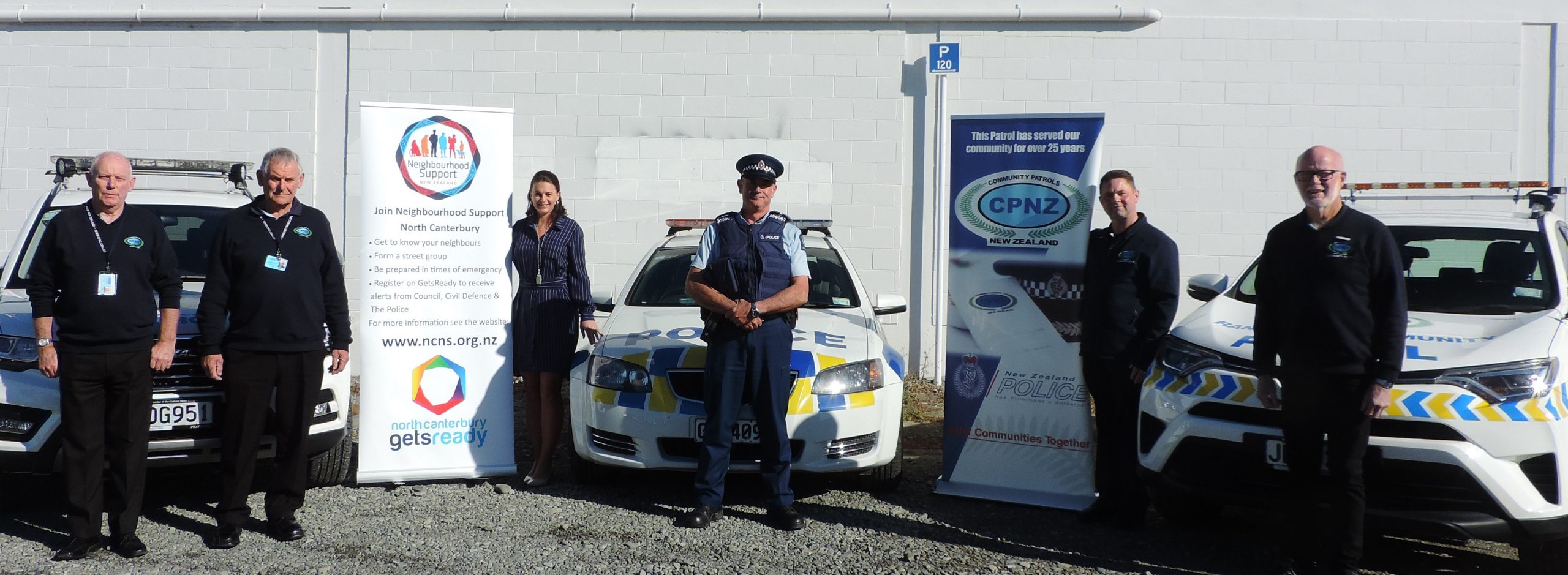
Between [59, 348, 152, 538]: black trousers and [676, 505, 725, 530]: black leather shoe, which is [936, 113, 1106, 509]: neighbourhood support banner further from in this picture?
[59, 348, 152, 538]: black trousers

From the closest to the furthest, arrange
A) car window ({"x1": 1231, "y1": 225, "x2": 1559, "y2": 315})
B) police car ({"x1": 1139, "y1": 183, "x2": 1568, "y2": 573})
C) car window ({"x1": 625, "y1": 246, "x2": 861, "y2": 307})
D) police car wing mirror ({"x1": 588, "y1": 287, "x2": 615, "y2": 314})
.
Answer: police car ({"x1": 1139, "y1": 183, "x2": 1568, "y2": 573}) → car window ({"x1": 1231, "y1": 225, "x2": 1559, "y2": 315}) → police car wing mirror ({"x1": 588, "y1": 287, "x2": 615, "y2": 314}) → car window ({"x1": 625, "y1": 246, "x2": 861, "y2": 307})

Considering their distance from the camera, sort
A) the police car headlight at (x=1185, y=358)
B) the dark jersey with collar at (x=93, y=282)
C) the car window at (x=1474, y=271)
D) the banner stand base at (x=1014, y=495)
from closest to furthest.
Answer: the dark jersey with collar at (x=93, y=282)
the police car headlight at (x=1185, y=358)
the car window at (x=1474, y=271)
the banner stand base at (x=1014, y=495)

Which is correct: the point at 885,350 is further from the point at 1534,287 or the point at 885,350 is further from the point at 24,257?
the point at 24,257

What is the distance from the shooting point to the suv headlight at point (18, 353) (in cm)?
440

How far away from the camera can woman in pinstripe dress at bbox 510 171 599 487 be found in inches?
221

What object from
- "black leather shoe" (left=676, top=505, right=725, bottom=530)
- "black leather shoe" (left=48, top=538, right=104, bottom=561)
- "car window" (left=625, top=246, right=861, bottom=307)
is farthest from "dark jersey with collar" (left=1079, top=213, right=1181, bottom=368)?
"black leather shoe" (left=48, top=538, right=104, bottom=561)

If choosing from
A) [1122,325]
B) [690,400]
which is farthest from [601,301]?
[1122,325]

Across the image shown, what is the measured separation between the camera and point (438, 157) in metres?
5.56

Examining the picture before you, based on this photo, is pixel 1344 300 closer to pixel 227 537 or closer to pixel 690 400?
pixel 690 400

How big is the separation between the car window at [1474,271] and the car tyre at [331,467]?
4.56 m

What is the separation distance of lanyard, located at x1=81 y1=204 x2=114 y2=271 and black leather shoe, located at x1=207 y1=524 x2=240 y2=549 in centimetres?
117

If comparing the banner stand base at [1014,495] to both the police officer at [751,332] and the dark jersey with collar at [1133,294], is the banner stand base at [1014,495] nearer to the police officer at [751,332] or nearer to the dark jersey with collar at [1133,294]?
the dark jersey with collar at [1133,294]

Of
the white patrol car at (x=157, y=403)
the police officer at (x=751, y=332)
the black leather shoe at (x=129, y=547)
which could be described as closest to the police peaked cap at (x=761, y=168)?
the police officer at (x=751, y=332)

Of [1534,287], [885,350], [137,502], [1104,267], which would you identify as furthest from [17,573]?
[1534,287]
